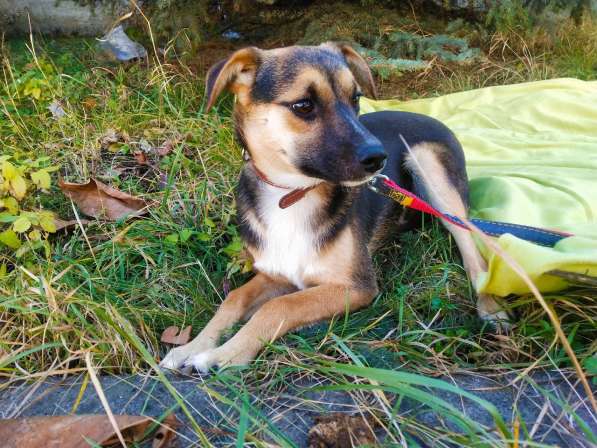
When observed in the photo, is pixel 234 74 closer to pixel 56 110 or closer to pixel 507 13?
pixel 56 110

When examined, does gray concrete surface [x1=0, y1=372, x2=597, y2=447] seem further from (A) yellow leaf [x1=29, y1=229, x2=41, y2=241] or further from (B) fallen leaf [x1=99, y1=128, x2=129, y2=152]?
(B) fallen leaf [x1=99, y1=128, x2=129, y2=152]

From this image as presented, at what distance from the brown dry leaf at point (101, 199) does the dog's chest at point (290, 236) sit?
3.65 ft

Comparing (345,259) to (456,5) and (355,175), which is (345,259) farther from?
(456,5)

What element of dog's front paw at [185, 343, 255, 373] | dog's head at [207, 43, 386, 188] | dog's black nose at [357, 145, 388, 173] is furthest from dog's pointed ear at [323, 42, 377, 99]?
dog's front paw at [185, 343, 255, 373]

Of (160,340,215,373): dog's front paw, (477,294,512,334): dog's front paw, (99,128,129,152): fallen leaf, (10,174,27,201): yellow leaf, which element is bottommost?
(160,340,215,373): dog's front paw

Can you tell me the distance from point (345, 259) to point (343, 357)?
0.65 meters

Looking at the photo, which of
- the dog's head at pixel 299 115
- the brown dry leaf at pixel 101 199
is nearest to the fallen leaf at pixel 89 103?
the brown dry leaf at pixel 101 199

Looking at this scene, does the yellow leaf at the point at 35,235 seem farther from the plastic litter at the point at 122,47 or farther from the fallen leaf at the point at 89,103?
the plastic litter at the point at 122,47

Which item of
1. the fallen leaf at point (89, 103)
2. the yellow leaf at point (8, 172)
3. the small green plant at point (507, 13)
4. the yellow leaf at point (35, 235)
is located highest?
the small green plant at point (507, 13)

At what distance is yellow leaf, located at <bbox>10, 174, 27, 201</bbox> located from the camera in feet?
10.7

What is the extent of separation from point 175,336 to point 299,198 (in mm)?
980

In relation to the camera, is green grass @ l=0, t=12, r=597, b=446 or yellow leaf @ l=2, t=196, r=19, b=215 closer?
green grass @ l=0, t=12, r=597, b=446

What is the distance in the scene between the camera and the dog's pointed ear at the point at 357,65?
328 centimetres

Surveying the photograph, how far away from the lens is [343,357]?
2453 mm
